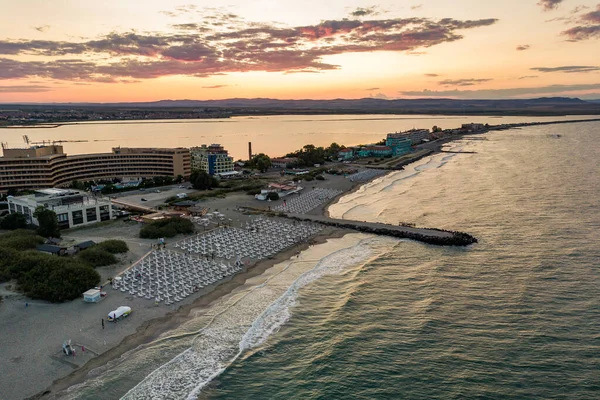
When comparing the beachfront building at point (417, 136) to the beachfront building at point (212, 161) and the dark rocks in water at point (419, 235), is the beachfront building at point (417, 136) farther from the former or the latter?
the dark rocks in water at point (419, 235)

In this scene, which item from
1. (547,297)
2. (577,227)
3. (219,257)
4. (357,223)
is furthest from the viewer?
(357,223)

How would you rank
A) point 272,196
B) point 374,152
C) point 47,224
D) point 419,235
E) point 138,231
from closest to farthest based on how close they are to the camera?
point 47,224
point 419,235
point 138,231
point 272,196
point 374,152

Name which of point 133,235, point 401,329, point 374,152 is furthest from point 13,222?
point 374,152

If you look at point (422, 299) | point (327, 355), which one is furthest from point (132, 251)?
point (422, 299)

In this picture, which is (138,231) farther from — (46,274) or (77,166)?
(77,166)

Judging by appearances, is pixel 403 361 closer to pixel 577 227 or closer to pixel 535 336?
pixel 535 336

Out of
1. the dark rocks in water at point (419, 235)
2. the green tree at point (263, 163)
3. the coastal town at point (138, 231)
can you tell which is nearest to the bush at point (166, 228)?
the coastal town at point (138, 231)
